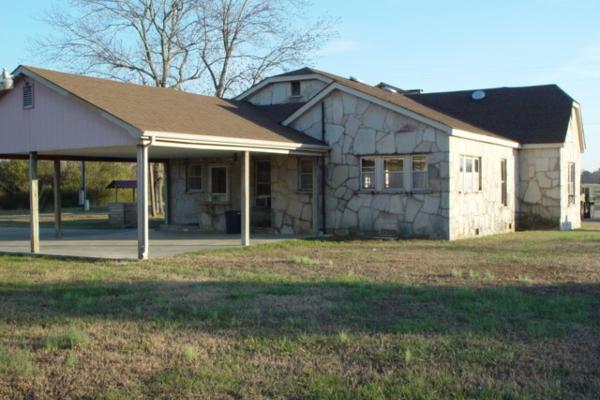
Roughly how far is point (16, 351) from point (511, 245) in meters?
12.9

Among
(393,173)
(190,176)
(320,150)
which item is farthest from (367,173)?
(190,176)

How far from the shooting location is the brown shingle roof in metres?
14.6

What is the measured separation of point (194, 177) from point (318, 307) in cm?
1497

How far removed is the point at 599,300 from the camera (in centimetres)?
874

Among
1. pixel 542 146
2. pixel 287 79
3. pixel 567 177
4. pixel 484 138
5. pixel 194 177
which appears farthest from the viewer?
pixel 287 79

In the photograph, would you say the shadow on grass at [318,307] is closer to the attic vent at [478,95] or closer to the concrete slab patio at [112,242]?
the concrete slab patio at [112,242]

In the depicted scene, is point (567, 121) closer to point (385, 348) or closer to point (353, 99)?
point (353, 99)

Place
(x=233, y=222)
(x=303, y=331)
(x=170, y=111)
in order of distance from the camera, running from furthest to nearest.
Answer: (x=233, y=222) < (x=170, y=111) < (x=303, y=331)

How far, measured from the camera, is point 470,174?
1952cm

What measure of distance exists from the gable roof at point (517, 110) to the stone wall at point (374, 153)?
6.45 metres

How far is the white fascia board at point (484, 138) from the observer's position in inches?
709

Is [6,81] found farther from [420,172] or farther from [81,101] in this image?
[420,172]

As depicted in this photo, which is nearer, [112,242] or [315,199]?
[112,242]

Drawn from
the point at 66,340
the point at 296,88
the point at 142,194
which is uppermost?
the point at 296,88
